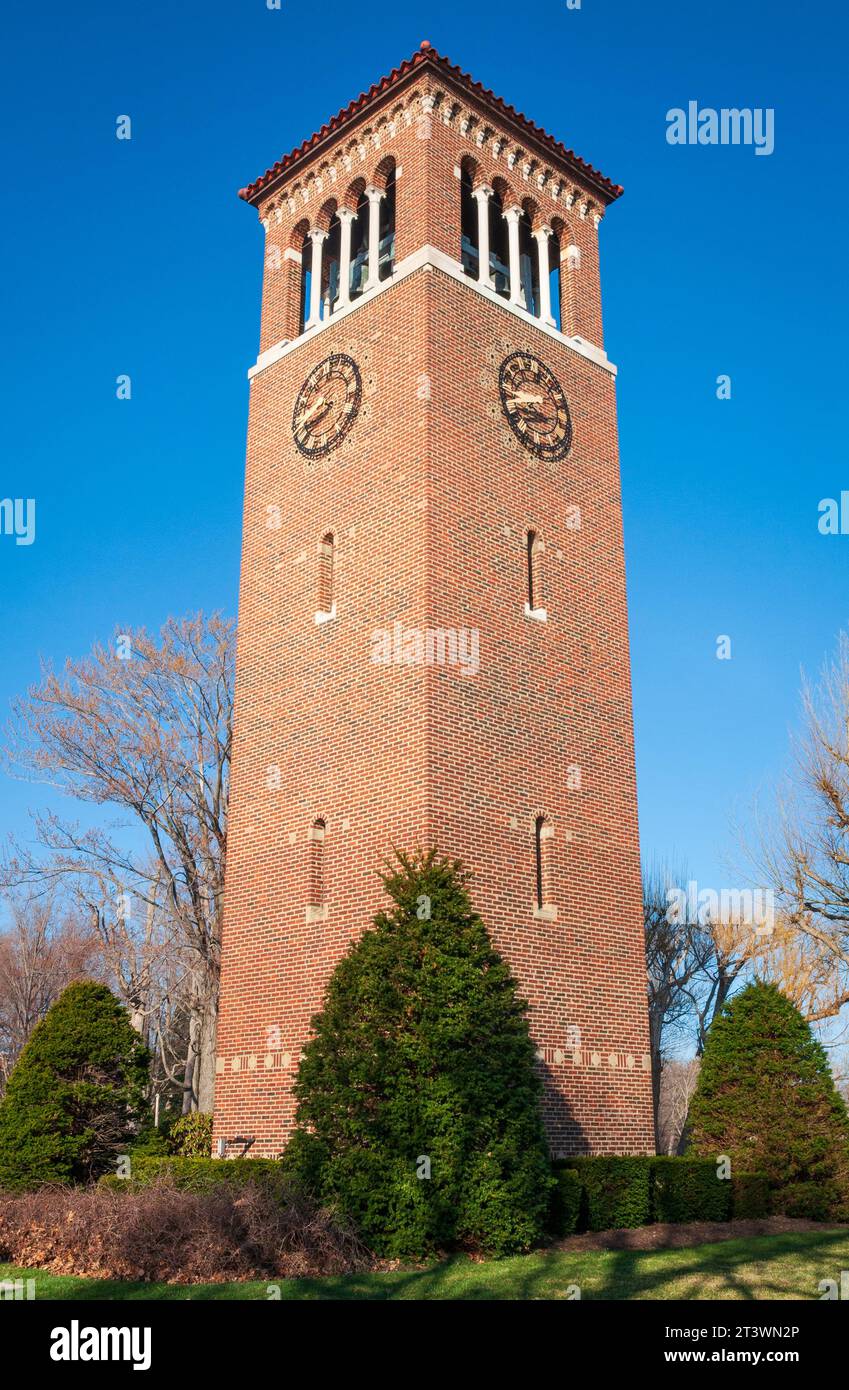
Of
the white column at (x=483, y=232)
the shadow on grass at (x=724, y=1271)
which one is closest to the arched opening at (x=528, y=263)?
the white column at (x=483, y=232)

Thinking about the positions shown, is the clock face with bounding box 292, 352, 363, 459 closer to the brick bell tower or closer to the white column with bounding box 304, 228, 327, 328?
the brick bell tower

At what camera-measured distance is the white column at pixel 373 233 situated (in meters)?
20.4

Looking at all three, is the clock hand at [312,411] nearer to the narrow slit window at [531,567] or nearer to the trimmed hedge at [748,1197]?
the narrow slit window at [531,567]

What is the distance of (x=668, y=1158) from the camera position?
50.9 ft

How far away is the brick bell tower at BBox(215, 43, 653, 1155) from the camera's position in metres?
16.8

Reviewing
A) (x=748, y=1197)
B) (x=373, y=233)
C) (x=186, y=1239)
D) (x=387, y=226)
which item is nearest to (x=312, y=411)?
(x=373, y=233)

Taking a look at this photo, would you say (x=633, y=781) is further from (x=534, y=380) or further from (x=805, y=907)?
(x=805, y=907)

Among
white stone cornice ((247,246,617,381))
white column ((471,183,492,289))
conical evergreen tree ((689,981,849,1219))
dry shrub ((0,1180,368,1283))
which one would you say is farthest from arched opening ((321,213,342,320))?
dry shrub ((0,1180,368,1283))

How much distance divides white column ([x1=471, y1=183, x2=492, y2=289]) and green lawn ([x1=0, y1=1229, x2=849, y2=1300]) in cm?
1498

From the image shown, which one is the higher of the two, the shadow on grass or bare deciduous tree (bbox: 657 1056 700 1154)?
the shadow on grass

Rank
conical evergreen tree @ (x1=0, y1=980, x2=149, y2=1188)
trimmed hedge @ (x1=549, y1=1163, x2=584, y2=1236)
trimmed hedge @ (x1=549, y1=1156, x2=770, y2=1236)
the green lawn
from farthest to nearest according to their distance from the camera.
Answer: conical evergreen tree @ (x1=0, y1=980, x2=149, y2=1188)
trimmed hedge @ (x1=549, y1=1156, x2=770, y2=1236)
trimmed hedge @ (x1=549, y1=1163, x2=584, y2=1236)
the green lawn

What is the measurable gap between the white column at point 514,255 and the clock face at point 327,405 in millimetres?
3211

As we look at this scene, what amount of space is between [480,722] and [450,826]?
1800 millimetres
